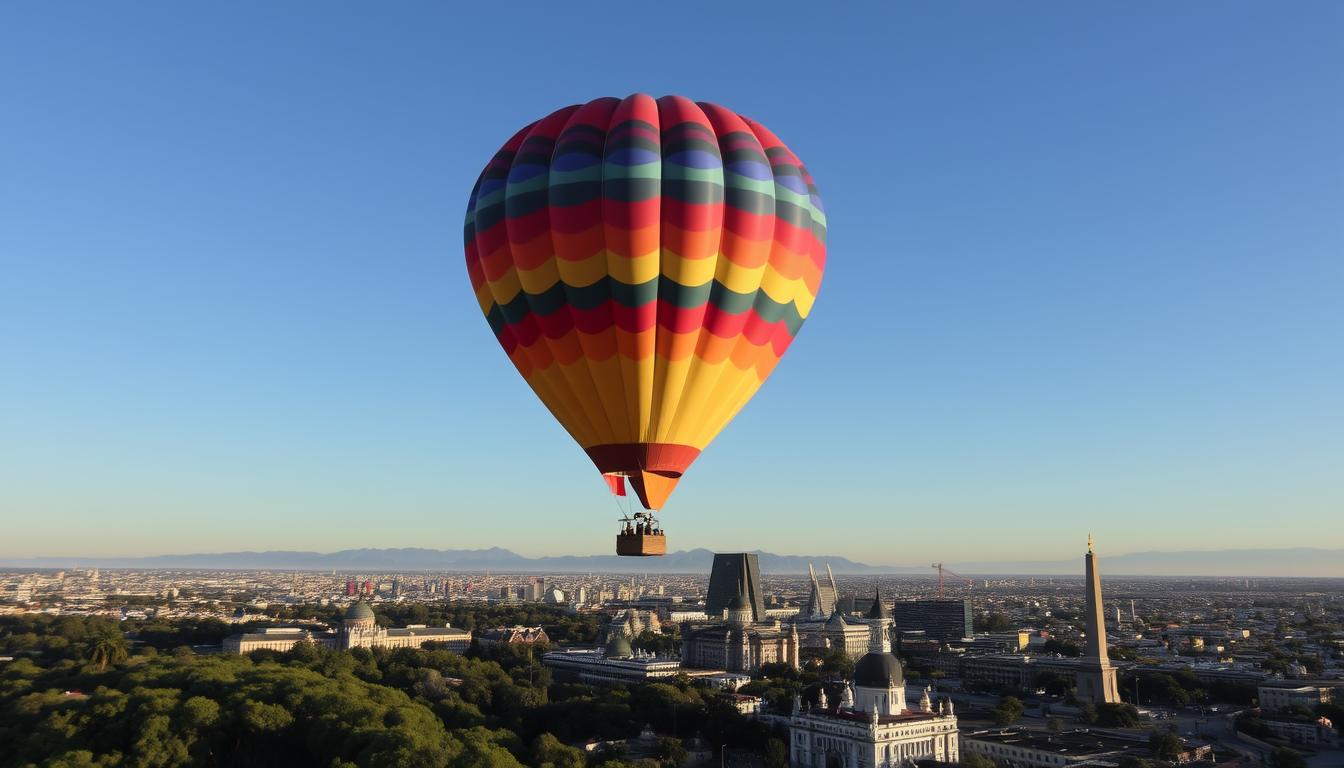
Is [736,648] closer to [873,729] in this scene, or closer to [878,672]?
[878,672]

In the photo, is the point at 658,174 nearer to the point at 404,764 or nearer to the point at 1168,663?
the point at 404,764

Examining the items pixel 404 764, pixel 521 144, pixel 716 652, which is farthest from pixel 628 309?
pixel 716 652

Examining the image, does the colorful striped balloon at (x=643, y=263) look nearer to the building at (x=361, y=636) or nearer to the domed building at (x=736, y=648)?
the domed building at (x=736, y=648)

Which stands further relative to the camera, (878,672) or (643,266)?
(878,672)

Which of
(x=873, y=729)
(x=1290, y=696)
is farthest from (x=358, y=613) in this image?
(x=1290, y=696)

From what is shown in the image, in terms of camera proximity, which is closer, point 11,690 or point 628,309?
point 628,309

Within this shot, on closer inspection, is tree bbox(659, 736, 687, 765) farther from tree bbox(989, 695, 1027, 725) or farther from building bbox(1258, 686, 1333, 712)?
building bbox(1258, 686, 1333, 712)

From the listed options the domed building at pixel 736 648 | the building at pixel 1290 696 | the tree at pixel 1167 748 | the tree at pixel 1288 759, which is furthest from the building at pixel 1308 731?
the domed building at pixel 736 648
